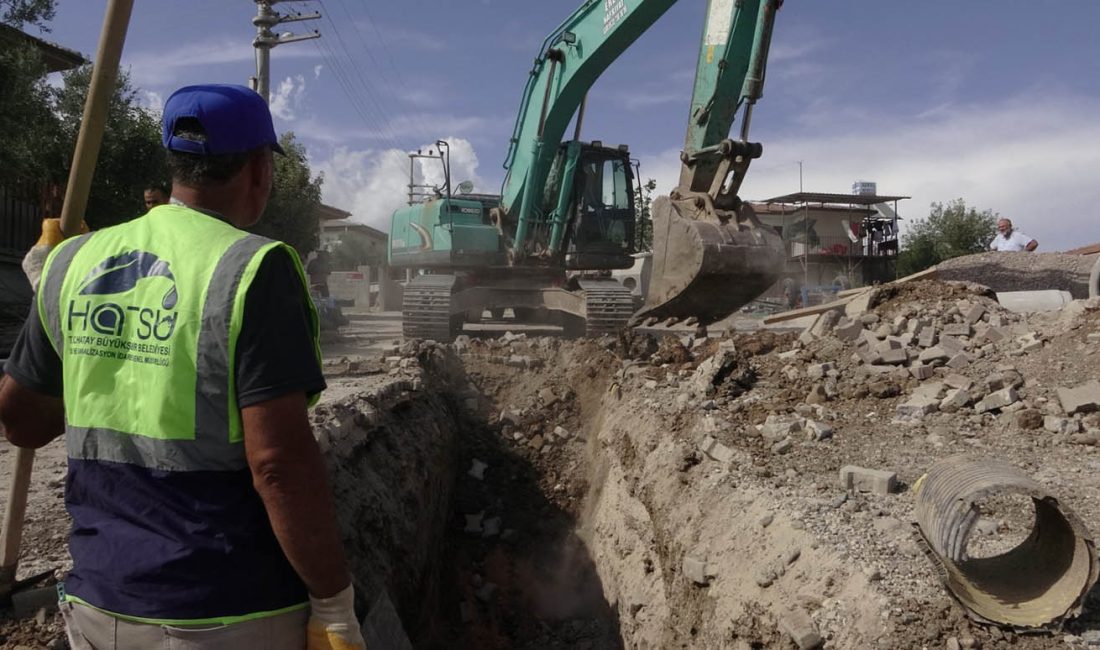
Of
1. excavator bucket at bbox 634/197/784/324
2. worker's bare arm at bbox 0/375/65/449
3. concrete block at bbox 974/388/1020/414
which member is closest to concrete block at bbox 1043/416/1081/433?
concrete block at bbox 974/388/1020/414

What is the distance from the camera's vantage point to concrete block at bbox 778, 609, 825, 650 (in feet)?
11.0

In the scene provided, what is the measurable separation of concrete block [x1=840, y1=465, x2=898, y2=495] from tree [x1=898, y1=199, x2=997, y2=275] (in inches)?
1233

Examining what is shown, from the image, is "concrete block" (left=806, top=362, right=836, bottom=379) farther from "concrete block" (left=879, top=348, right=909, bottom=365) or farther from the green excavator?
the green excavator

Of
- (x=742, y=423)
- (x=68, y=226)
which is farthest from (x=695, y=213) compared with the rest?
(x=68, y=226)

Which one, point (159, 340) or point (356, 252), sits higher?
point (356, 252)

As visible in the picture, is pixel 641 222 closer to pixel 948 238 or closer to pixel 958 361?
pixel 958 361

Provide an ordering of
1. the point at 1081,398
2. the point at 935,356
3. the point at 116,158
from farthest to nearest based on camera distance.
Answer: the point at 116,158, the point at 935,356, the point at 1081,398

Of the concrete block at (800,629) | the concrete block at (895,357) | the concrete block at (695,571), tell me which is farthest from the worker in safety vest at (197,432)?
the concrete block at (895,357)

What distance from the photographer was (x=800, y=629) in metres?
3.40

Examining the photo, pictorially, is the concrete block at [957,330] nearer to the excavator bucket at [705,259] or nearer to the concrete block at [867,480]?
the excavator bucket at [705,259]

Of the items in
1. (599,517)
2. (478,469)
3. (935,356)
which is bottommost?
(599,517)

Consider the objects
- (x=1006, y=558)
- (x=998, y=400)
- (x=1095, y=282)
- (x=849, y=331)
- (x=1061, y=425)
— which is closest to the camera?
(x=1006, y=558)

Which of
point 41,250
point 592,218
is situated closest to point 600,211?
point 592,218

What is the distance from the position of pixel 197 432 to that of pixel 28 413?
0.73m
